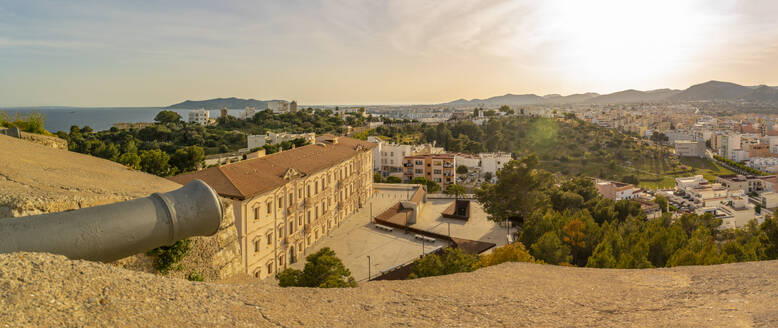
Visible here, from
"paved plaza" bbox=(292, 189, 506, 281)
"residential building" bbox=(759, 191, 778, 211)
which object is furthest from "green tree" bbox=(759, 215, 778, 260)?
"residential building" bbox=(759, 191, 778, 211)

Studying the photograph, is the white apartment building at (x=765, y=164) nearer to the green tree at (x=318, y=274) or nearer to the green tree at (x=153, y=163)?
the green tree at (x=318, y=274)

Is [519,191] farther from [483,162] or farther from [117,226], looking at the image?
[483,162]

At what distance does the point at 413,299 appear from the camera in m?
5.45

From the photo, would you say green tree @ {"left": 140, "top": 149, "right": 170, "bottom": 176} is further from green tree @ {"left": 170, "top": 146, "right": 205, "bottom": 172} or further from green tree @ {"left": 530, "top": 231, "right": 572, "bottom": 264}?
green tree @ {"left": 530, "top": 231, "right": 572, "bottom": 264}

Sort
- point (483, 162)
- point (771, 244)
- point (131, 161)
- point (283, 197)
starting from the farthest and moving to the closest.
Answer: point (483, 162)
point (131, 161)
point (283, 197)
point (771, 244)

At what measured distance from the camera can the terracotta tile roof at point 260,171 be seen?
68.6 feet

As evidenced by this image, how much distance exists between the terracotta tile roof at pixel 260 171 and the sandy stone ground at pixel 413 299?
15933 mm

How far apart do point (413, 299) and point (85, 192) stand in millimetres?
4396

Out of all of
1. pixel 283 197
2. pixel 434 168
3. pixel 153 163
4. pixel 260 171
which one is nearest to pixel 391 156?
pixel 434 168

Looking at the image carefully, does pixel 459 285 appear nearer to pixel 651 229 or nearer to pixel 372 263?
pixel 651 229

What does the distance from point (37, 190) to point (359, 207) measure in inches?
1417

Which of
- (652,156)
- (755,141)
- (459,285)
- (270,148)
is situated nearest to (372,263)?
(459,285)

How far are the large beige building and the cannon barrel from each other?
1633cm

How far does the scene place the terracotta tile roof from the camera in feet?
68.6
